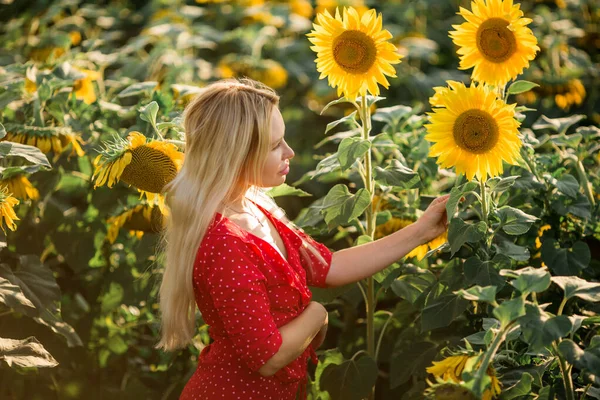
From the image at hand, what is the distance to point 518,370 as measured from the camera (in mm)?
1834

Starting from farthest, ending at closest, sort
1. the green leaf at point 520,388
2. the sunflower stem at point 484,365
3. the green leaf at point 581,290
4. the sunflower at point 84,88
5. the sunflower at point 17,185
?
the sunflower at point 84,88, the sunflower at point 17,185, the green leaf at point 520,388, the green leaf at point 581,290, the sunflower stem at point 484,365

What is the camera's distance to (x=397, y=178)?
2.13 metres

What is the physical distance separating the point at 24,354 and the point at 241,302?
516 millimetres

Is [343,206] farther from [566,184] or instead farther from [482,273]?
[566,184]

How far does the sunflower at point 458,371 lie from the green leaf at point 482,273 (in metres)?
0.20

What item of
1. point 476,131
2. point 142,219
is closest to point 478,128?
point 476,131

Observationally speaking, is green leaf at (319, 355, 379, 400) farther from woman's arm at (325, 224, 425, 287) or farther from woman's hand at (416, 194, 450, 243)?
woman's hand at (416, 194, 450, 243)

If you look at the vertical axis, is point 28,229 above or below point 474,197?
below

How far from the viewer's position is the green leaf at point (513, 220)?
1.94 m

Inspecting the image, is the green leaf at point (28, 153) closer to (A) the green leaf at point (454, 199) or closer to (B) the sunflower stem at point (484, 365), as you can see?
(A) the green leaf at point (454, 199)

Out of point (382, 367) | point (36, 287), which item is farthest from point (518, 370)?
point (36, 287)

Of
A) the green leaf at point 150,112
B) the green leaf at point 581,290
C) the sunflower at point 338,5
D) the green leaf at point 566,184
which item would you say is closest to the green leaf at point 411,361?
the green leaf at point 566,184

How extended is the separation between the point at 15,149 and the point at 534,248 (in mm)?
1293

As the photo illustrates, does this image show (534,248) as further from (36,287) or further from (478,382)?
(36,287)
